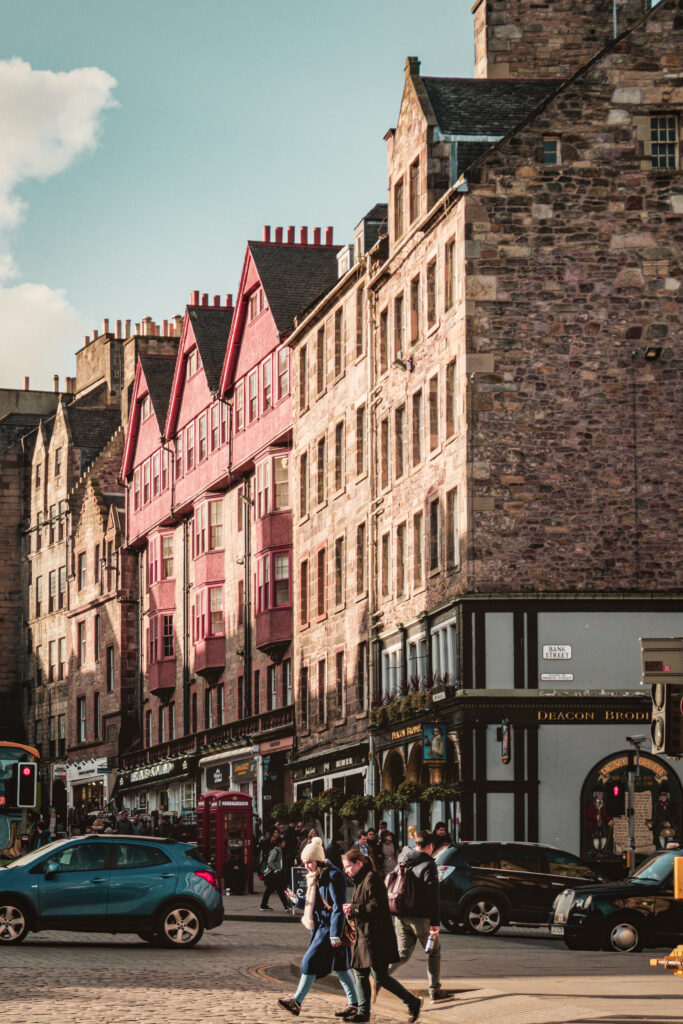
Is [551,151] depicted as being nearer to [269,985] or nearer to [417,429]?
[417,429]

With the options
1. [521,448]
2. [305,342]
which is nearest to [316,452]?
[305,342]

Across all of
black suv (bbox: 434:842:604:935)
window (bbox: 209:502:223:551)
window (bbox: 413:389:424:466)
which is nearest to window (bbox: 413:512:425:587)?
window (bbox: 413:389:424:466)

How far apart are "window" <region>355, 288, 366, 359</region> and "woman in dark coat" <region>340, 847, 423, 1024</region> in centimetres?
3436

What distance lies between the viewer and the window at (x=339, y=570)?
5359cm

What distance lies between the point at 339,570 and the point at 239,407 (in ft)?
41.1

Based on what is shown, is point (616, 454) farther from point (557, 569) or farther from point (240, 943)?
point (240, 943)

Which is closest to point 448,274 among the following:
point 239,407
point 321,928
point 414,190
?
point 414,190

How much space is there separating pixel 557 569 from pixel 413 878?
21.3 m

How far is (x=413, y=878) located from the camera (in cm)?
2036

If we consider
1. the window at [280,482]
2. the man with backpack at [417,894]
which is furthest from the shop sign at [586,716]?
the window at [280,482]

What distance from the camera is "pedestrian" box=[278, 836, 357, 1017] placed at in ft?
59.4

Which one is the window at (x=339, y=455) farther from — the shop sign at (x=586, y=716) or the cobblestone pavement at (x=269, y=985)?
the cobblestone pavement at (x=269, y=985)

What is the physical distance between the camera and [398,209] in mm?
48750

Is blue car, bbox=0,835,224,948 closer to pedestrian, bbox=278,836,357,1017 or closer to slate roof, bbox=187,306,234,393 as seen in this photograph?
pedestrian, bbox=278,836,357,1017
